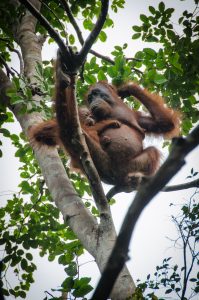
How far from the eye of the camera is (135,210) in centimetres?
68

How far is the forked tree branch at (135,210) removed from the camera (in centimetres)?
68

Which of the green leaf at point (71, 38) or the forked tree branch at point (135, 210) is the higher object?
the green leaf at point (71, 38)

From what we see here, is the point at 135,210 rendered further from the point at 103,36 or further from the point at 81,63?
the point at 103,36

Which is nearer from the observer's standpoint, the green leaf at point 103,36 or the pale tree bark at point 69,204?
the pale tree bark at point 69,204

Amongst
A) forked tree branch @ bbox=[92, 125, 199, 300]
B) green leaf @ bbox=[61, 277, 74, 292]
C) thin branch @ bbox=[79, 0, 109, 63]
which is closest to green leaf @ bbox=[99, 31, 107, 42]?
thin branch @ bbox=[79, 0, 109, 63]

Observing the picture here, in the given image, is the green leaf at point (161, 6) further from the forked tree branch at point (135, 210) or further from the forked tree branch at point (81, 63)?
the forked tree branch at point (135, 210)

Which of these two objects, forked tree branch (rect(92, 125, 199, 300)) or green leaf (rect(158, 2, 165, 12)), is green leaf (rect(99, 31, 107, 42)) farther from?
forked tree branch (rect(92, 125, 199, 300))

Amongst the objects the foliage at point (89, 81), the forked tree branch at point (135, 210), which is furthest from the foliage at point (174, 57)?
the forked tree branch at point (135, 210)

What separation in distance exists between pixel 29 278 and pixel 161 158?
2.05 meters

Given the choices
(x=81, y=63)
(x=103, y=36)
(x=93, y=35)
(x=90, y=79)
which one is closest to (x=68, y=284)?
(x=81, y=63)

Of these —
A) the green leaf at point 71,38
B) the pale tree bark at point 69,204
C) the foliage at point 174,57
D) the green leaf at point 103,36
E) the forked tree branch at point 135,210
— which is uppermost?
the green leaf at point 71,38

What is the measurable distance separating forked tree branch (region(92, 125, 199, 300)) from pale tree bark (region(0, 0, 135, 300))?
2.86ft

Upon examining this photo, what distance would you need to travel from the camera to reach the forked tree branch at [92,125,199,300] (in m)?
0.68

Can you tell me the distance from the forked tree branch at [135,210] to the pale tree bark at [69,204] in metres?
0.87
